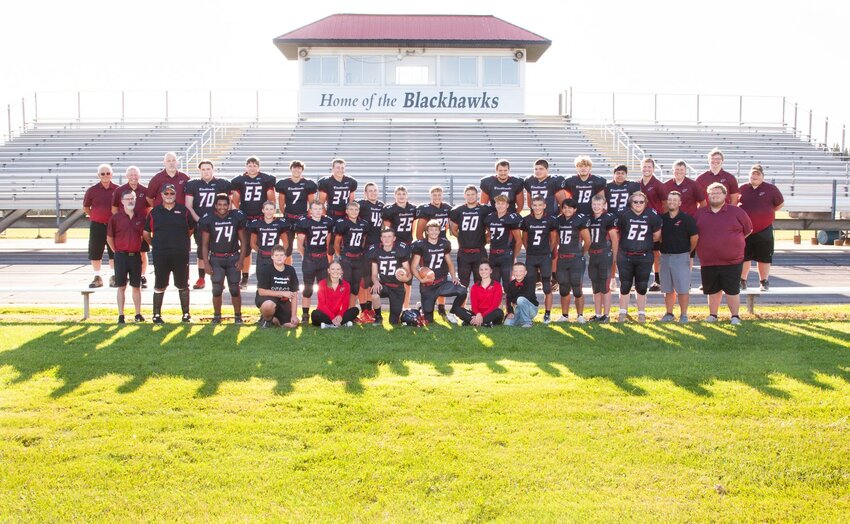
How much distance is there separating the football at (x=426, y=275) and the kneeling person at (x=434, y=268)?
17 millimetres

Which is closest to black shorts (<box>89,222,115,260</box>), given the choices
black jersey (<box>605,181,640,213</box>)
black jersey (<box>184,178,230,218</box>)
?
black jersey (<box>184,178,230,218</box>)

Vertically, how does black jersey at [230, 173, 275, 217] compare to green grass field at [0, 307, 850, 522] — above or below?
above

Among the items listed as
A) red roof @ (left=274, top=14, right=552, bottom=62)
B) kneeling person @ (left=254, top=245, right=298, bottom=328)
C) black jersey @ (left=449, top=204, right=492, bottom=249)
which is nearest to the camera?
kneeling person @ (left=254, top=245, right=298, bottom=328)

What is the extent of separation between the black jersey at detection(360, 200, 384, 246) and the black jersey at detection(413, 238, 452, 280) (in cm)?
80

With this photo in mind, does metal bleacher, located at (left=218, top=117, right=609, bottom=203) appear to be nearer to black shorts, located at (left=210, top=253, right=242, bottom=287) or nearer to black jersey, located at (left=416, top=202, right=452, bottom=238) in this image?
black jersey, located at (left=416, top=202, right=452, bottom=238)

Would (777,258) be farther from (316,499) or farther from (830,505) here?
(316,499)

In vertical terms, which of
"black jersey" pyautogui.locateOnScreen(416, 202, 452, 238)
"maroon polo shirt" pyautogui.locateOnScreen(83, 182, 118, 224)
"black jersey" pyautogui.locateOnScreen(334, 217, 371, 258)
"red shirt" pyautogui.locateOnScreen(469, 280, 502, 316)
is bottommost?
"red shirt" pyautogui.locateOnScreen(469, 280, 502, 316)

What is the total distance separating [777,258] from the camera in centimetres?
1775

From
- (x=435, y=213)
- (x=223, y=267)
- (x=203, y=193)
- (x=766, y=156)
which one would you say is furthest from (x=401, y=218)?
(x=766, y=156)

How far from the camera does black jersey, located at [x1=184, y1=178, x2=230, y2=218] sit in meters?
9.42

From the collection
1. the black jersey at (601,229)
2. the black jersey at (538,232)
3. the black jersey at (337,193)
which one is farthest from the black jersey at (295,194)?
the black jersey at (601,229)

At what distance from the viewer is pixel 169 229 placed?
8.47 metres

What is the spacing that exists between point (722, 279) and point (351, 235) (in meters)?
4.57

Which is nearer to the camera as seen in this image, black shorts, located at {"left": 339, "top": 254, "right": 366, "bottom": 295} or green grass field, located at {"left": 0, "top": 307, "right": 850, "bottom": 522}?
green grass field, located at {"left": 0, "top": 307, "right": 850, "bottom": 522}
